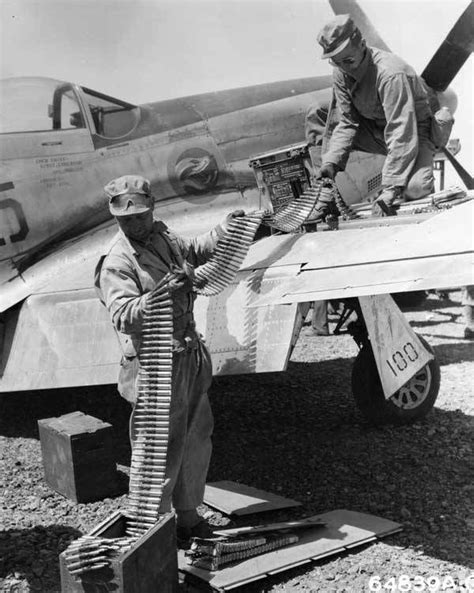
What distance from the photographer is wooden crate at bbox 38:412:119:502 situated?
5.13m

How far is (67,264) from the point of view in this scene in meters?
6.69

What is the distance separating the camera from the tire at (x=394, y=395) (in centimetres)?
616

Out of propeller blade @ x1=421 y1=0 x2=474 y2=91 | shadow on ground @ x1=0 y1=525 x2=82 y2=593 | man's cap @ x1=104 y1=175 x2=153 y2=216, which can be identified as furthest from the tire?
propeller blade @ x1=421 y1=0 x2=474 y2=91

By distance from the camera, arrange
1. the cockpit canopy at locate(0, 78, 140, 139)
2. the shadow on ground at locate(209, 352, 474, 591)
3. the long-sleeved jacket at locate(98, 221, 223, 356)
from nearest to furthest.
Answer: the long-sleeved jacket at locate(98, 221, 223, 356) → the shadow on ground at locate(209, 352, 474, 591) → the cockpit canopy at locate(0, 78, 140, 139)

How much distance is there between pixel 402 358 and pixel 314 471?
1108mm

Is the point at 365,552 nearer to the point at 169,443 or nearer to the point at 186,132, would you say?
the point at 169,443

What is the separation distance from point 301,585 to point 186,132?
4.87 m

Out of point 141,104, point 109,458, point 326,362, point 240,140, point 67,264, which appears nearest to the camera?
point 109,458

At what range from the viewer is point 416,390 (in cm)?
628

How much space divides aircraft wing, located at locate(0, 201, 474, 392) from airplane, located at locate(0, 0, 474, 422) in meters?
0.01

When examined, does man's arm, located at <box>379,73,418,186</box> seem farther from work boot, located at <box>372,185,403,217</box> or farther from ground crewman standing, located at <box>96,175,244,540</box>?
ground crewman standing, located at <box>96,175,244,540</box>

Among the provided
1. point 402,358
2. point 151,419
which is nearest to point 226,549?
point 151,419

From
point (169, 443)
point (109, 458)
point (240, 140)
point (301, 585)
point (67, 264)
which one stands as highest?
point (240, 140)

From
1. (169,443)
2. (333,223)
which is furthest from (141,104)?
(169,443)
